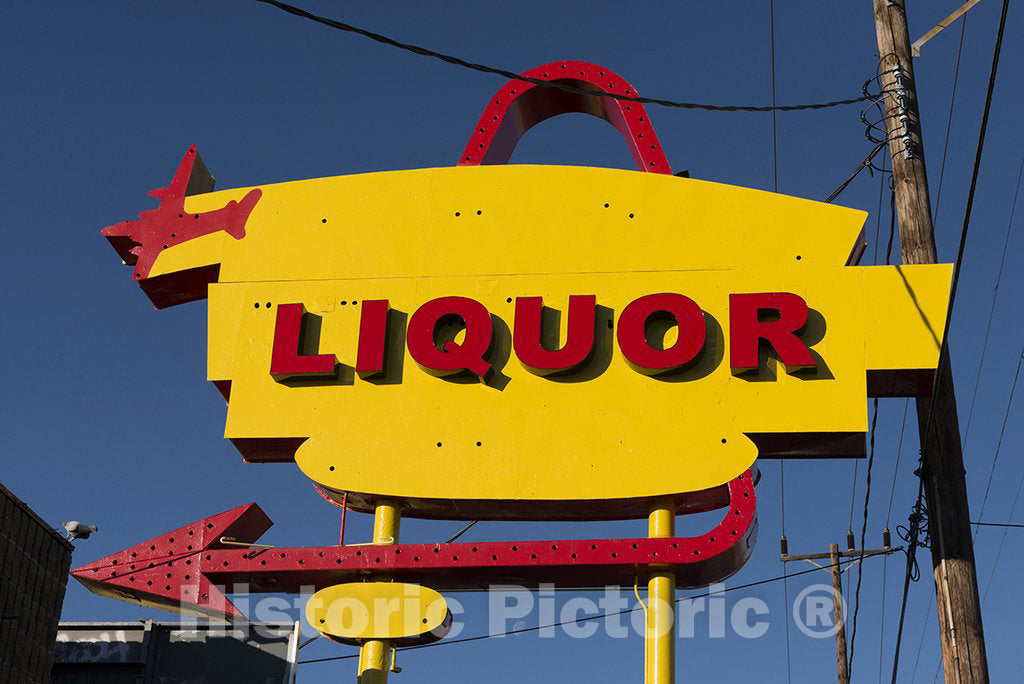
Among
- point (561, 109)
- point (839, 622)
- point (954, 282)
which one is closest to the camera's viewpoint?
point (954, 282)

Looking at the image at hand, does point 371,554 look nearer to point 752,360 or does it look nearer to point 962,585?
point 752,360

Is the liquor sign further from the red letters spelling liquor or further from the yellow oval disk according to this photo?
the yellow oval disk

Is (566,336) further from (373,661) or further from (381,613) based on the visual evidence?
(373,661)

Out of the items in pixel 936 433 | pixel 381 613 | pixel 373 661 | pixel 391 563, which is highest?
pixel 936 433

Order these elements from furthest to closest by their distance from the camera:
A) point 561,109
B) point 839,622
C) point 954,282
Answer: point 839,622
point 561,109
point 954,282

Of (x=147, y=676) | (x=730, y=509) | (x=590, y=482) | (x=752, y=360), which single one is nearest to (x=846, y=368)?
(x=752, y=360)

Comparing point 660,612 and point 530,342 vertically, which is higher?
point 530,342

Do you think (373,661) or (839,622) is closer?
(373,661)

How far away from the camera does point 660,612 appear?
8320mm

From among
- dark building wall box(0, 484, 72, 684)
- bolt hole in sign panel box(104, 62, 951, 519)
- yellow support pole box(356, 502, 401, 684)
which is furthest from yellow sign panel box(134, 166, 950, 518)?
dark building wall box(0, 484, 72, 684)

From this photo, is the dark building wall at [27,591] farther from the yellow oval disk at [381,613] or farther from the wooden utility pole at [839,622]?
the wooden utility pole at [839,622]

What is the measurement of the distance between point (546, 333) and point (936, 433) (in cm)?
266

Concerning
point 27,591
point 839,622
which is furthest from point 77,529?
point 839,622

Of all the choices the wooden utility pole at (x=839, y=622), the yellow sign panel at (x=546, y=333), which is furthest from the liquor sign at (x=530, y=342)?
the wooden utility pole at (x=839, y=622)
